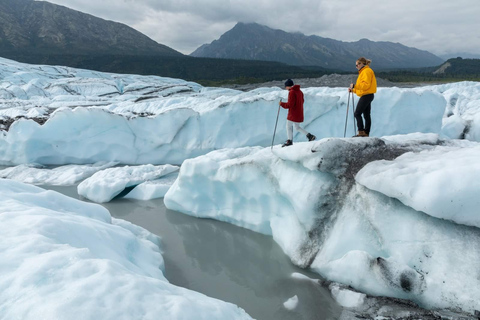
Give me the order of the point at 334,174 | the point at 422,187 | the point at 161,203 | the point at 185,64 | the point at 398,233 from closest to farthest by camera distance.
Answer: the point at 422,187 < the point at 398,233 < the point at 334,174 < the point at 161,203 < the point at 185,64

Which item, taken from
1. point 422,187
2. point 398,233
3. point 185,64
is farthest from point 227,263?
point 185,64

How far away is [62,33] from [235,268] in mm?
114353

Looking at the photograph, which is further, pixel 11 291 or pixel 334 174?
pixel 334 174

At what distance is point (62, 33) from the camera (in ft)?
320

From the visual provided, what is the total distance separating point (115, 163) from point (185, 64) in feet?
213

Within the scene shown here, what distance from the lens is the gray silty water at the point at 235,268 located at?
3.72 m

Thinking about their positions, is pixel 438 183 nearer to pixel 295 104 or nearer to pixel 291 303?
pixel 291 303

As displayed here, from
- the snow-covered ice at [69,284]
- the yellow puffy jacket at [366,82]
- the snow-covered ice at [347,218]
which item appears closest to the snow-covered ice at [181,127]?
the snow-covered ice at [347,218]

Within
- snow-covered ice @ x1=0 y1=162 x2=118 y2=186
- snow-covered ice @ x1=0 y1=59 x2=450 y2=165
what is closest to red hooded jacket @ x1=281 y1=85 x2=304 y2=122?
snow-covered ice @ x1=0 y1=59 x2=450 y2=165

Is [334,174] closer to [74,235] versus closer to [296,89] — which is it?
[296,89]

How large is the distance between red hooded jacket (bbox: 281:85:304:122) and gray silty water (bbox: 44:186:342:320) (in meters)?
2.12

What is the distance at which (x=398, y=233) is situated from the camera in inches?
146

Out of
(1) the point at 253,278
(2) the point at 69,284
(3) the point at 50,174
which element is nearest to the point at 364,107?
(1) the point at 253,278

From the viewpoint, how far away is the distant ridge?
282ft
